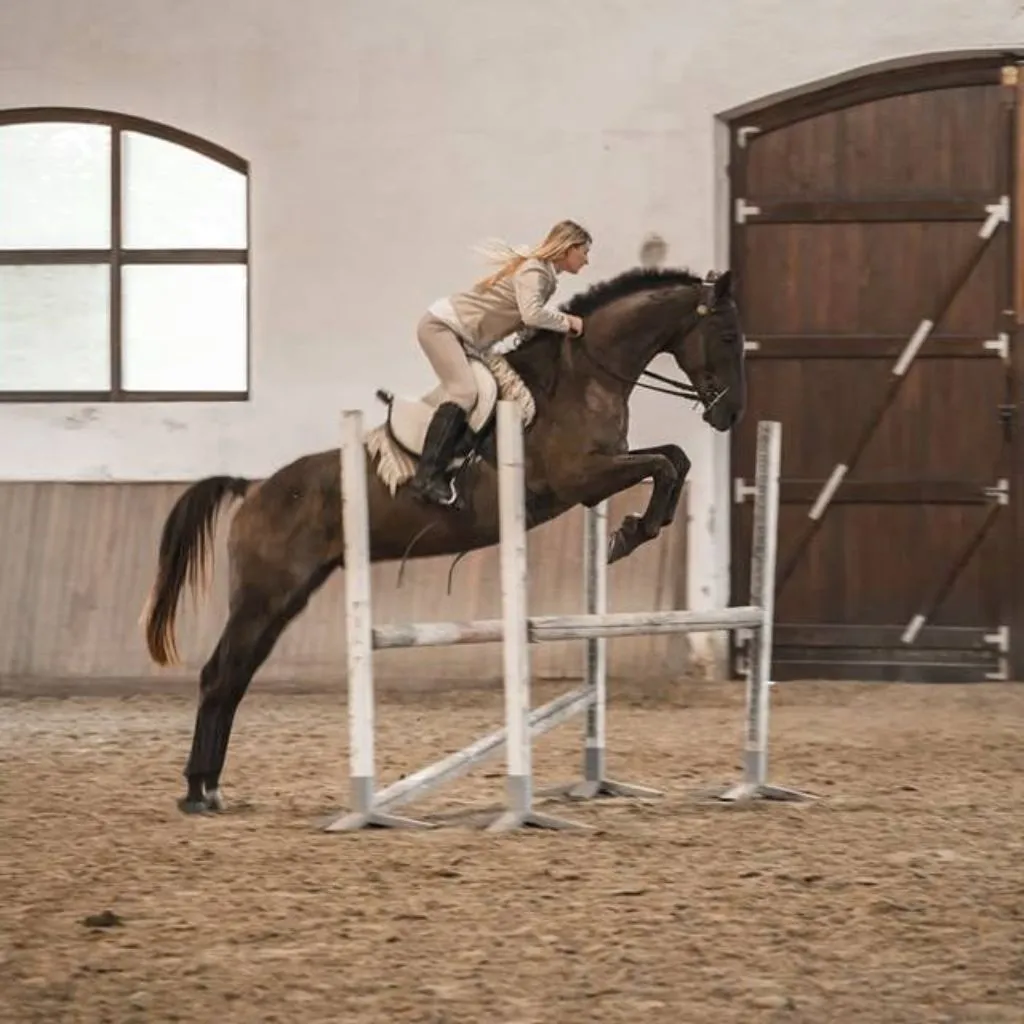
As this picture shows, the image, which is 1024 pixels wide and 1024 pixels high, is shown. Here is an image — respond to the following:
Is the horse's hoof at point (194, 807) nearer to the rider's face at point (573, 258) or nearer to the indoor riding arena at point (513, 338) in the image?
the rider's face at point (573, 258)

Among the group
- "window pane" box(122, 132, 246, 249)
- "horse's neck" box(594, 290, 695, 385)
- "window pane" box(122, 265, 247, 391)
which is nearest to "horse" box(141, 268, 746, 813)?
"horse's neck" box(594, 290, 695, 385)

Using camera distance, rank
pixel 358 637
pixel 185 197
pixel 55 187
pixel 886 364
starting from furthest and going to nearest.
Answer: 1. pixel 55 187
2. pixel 185 197
3. pixel 886 364
4. pixel 358 637

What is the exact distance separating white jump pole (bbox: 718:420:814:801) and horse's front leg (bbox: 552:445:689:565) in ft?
0.93

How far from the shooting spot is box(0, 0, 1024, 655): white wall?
998 cm

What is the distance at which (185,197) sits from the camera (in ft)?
34.1

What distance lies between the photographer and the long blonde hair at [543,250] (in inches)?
247

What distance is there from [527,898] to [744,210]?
620cm

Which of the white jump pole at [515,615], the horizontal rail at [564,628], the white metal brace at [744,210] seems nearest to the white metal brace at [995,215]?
the white metal brace at [744,210]

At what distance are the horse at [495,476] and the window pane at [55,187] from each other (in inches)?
166

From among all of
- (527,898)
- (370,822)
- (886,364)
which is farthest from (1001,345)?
(527,898)

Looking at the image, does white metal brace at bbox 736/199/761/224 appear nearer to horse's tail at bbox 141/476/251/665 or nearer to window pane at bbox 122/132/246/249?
window pane at bbox 122/132/246/249

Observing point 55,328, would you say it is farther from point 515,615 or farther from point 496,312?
point 515,615

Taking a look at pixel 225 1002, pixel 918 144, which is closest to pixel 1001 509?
pixel 918 144

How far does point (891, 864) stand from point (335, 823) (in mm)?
1568
